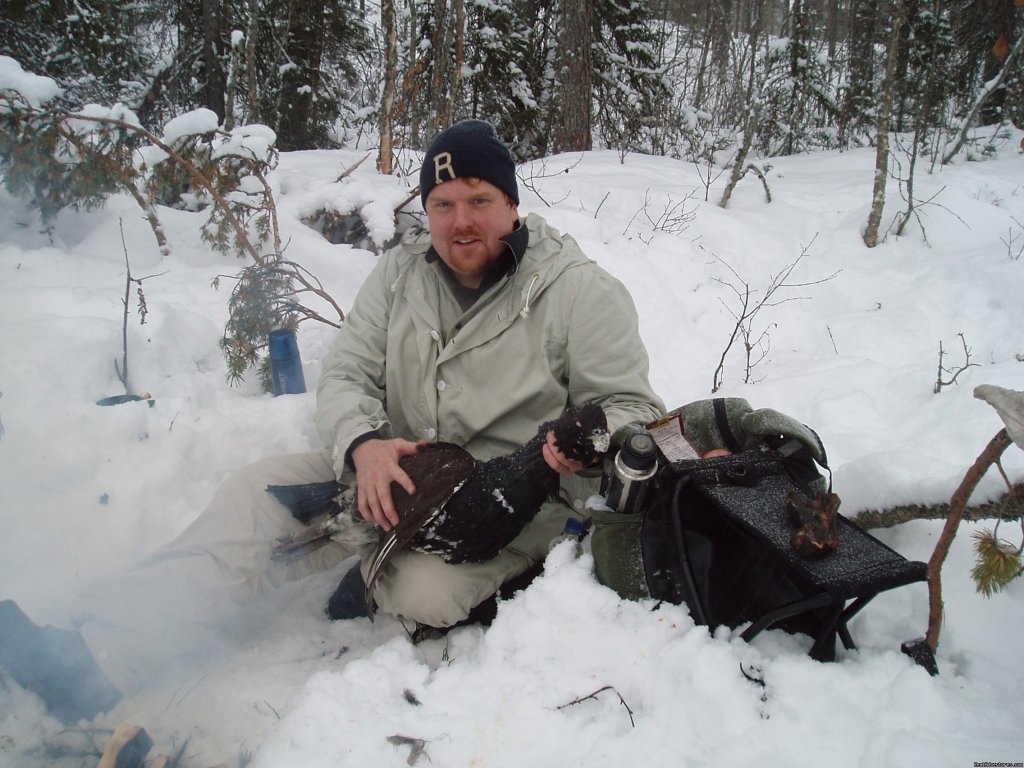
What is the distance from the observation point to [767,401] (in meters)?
3.39

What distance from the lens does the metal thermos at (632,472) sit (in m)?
1.53

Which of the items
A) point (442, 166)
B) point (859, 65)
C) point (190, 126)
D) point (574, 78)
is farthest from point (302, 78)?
point (442, 166)

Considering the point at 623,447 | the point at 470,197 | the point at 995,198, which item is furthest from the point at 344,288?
the point at 995,198

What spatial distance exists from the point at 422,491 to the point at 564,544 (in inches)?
17.6

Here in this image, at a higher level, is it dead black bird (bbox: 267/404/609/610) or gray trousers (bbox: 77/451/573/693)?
dead black bird (bbox: 267/404/609/610)

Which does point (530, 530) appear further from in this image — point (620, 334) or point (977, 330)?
point (977, 330)

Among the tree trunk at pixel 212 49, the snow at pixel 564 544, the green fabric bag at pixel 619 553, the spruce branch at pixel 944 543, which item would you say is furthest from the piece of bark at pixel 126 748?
the tree trunk at pixel 212 49

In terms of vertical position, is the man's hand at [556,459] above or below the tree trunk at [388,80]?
below

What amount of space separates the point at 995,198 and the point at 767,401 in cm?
491

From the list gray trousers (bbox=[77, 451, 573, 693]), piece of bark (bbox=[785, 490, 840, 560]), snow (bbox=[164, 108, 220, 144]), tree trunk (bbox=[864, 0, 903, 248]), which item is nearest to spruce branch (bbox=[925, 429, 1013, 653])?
piece of bark (bbox=[785, 490, 840, 560])

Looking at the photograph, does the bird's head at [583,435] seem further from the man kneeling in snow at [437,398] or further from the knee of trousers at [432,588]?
the knee of trousers at [432,588]

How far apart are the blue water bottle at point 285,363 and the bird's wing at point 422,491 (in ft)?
4.71

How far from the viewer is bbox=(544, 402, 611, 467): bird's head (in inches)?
66.0

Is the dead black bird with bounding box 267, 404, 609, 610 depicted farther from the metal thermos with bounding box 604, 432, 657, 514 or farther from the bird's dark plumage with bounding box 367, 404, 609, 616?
the metal thermos with bounding box 604, 432, 657, 514
